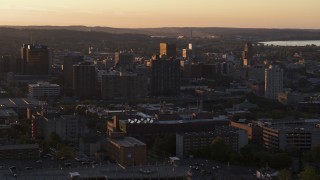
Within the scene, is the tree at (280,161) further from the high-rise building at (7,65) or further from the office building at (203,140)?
the high-rise building at (7,65)

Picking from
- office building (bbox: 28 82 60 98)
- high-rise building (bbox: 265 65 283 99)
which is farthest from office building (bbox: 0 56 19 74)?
high-rise building (bbox: 265 65 283 99)

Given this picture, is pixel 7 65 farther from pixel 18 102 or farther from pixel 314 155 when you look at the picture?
pixel 314 155

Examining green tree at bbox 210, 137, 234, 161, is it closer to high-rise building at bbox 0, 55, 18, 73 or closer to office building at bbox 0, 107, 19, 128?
office building at bbox 0, 107, 19, 128

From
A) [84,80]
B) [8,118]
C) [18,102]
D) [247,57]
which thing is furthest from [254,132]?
[247,57]

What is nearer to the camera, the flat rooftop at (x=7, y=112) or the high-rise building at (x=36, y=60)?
the flat rooftop at (x=7, y=112)

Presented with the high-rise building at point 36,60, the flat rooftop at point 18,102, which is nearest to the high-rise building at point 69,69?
the high-rise building at point 36,60

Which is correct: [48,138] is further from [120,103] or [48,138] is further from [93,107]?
[120,103]
